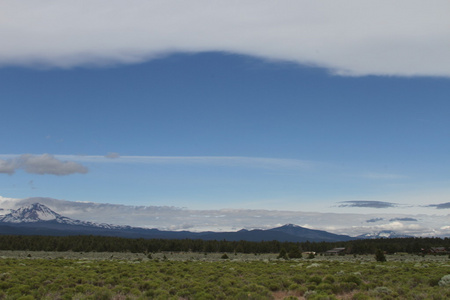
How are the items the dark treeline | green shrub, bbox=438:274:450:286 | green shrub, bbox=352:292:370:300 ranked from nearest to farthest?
green shrub, bbox=352:292:370:300 < green shrub, bbox=438:274:450:286 < the dark treeline

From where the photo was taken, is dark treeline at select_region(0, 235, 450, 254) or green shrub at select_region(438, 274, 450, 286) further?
dark treeline at select_region(0, 235, 450, 254)

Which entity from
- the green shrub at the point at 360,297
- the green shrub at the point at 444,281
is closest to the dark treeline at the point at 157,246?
the green shrub at the point at 444,281

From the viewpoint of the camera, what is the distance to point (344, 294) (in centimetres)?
2069

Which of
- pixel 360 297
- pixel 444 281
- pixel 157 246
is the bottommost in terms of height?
pixel 157 246

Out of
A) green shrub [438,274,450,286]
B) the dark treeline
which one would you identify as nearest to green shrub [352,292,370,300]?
green shrub [438,274,450,286]

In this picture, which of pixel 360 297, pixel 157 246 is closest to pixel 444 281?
pixel 360 297

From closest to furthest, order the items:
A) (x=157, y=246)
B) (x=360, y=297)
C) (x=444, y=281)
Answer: (x=360, y=297), (x=444, y=281), (x=157, y=246)

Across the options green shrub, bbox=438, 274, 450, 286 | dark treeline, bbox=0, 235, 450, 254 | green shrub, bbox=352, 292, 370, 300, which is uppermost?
green shrub, bbox=438, 274, 450, 286

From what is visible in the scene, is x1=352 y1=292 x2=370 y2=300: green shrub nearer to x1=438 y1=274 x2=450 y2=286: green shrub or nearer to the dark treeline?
x1=438 y1=274 x2=450 y2=286: green shrub

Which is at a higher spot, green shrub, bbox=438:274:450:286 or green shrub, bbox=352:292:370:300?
green shrub, bbox=438:274:450:286

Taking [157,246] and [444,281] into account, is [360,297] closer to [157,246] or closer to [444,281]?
[444,281]

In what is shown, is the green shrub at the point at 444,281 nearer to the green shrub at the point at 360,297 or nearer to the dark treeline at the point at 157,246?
the green shrub at the point at 360,297

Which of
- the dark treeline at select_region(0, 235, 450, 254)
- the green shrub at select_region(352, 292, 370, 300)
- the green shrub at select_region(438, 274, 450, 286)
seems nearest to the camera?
the green shrub at select_region(352, 292, 370, 300)

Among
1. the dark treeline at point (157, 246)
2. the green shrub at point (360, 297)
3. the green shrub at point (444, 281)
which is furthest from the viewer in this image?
the dark treeline at point (157, 246)
